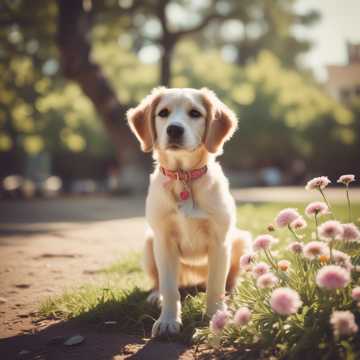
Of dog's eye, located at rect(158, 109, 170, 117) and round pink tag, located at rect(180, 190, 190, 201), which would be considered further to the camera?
dog's eye, located at rect(158, 109, 170, 117)

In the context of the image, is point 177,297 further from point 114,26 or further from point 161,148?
point 114,26

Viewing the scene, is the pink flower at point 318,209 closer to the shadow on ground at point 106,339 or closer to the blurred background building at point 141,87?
the shadow on ground at point 106,339

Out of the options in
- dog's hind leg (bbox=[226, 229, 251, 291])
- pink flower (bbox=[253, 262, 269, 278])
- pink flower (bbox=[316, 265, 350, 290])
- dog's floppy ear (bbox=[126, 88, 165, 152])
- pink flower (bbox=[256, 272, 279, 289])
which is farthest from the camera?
dog's hind leg (bbox=[226, 229, 251, 291])

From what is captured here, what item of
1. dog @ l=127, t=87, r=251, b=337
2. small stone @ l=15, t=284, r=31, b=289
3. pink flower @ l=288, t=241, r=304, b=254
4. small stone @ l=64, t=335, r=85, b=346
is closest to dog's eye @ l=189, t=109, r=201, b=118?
dog @ l=127, t=87, r=251, b=337

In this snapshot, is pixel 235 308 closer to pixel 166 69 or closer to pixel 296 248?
pixel 296 248

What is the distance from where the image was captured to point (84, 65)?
496 inches

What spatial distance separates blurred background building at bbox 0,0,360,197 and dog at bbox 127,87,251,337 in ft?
32.8

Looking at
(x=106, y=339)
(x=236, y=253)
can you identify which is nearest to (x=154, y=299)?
(x=106, y=339)

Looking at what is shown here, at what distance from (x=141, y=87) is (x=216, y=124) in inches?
823

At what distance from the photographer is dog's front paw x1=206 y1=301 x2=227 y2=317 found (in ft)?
9.05

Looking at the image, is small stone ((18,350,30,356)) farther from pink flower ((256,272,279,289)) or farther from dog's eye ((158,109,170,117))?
dog's eye ((158,109,170,117))

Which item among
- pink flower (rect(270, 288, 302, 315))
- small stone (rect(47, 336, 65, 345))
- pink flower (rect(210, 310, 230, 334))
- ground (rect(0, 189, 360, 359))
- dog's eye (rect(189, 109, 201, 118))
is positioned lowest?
ground (rect(0, 189, 360, 359))

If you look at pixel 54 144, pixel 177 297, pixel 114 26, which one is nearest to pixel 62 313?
pixel 177 297

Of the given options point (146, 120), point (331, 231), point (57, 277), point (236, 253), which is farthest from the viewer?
point (57, 277)
